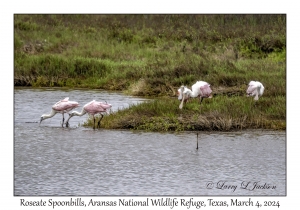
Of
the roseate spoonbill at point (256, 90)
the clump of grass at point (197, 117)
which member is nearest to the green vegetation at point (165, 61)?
the clump of grass at point (197, 117)

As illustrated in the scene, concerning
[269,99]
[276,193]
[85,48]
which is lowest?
[276,193]

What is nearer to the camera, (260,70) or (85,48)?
(260,70)

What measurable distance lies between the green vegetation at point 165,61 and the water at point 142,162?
0.58m

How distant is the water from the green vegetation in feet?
1.89

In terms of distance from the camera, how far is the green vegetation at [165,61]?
50.9 ft

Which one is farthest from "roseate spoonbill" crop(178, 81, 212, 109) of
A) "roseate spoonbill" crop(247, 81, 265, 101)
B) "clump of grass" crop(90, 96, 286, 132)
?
"roseate spoonbill" crop(247, 81, 265, 101)

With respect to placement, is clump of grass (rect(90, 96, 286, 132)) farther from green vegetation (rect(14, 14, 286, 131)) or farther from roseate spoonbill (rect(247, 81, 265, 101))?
roseate spoonbill (rect(247, 81, 265, 101))

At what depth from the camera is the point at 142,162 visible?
12.9 meters

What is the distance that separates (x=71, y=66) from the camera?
24219 millimetres

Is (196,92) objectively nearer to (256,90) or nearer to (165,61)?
(256,90)

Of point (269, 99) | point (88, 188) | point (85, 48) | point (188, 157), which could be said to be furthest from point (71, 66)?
point (88, 188)

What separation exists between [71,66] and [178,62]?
146 inches

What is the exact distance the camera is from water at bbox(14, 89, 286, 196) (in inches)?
442

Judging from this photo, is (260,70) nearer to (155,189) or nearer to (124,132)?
(124,132)
